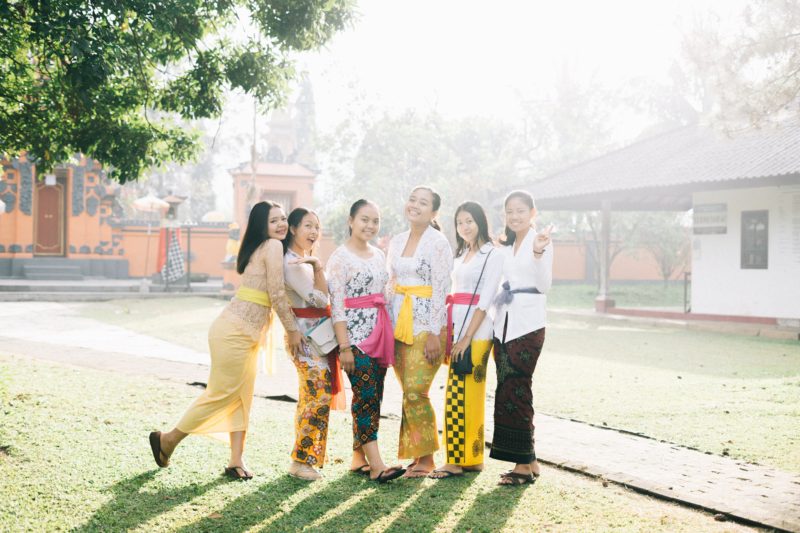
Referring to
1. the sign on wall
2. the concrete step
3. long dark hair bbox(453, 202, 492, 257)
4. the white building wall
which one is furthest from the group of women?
the concrete step

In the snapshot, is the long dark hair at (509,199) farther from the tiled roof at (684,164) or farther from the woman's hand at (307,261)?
the tiled roof at (684,164)

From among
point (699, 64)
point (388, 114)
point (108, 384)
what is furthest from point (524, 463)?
point (388, 114)

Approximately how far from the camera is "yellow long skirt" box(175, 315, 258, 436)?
4.31 meters

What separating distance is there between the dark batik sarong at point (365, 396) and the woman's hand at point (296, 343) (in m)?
0.31

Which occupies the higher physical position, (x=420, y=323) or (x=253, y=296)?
(x=253, y=296)

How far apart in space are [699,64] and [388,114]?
76.3ft

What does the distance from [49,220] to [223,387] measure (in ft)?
73.9

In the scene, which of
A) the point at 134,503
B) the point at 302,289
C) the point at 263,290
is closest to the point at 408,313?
the point at 302,289

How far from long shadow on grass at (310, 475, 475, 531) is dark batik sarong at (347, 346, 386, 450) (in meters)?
0.28

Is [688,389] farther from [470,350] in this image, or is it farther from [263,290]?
[263,290]

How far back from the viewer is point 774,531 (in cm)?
368

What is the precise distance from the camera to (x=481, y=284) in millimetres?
4551

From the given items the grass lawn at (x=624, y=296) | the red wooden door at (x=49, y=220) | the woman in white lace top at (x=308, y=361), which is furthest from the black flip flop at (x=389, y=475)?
the red wooden door at (x=49, y=220)

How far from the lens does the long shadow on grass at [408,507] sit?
144 inches
